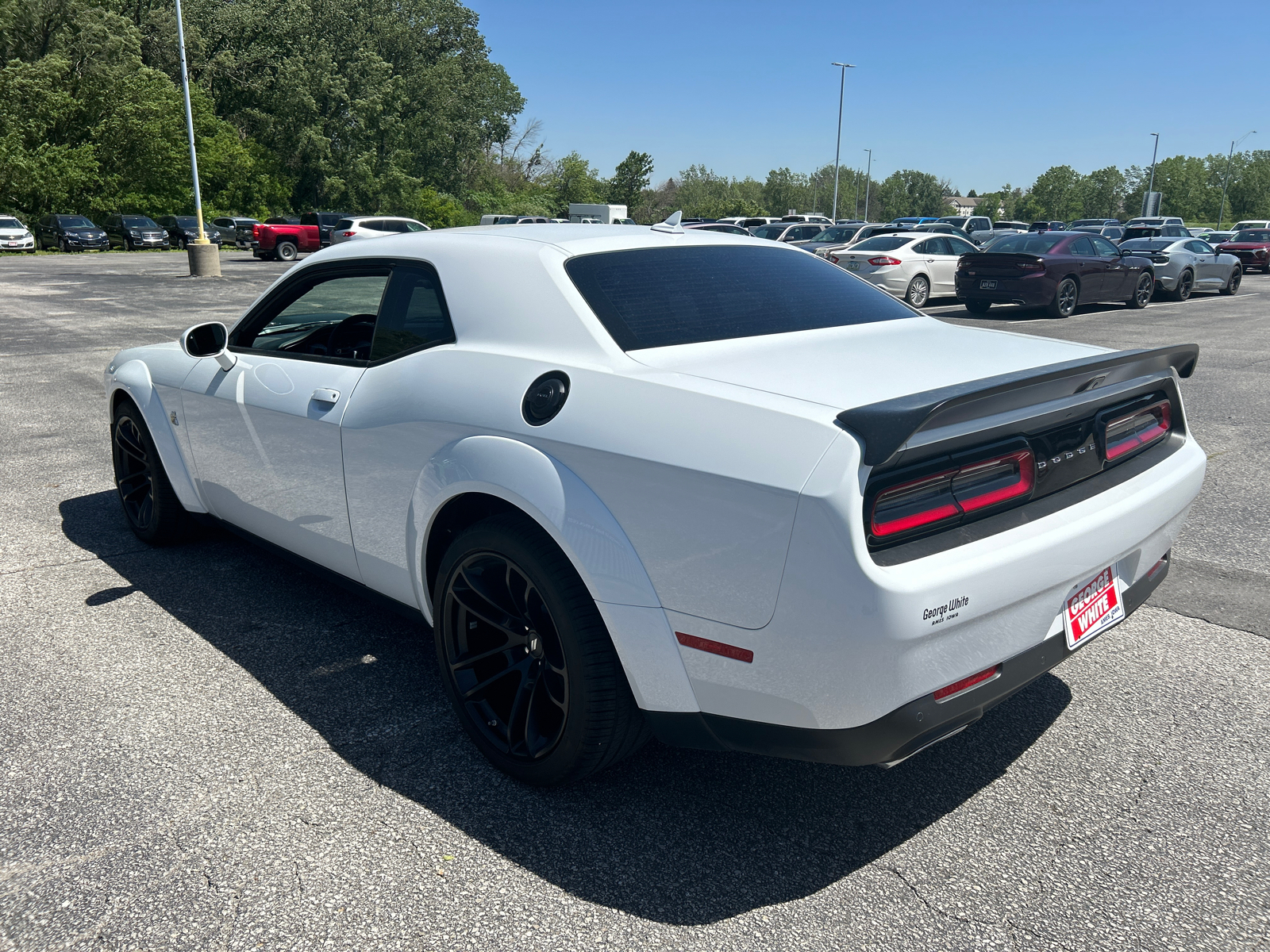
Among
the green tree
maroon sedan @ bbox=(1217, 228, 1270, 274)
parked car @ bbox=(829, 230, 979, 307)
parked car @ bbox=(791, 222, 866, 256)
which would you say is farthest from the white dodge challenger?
the green tree

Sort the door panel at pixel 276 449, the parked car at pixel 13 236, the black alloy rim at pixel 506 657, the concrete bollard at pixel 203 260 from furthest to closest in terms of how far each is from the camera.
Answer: the parked car at pixel 13 236, the concrete bollard at pixel 203 260, the door panel at pixel 276 449, the black alloy rim at pixel 506 657

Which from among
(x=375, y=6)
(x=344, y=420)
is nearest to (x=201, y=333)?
(x=344, y=420)

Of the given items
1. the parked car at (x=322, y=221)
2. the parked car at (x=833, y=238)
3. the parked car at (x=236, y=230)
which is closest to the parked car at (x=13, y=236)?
the parked car at (x=236, y=230)

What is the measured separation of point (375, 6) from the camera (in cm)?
5981

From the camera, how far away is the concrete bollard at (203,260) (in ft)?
88.8

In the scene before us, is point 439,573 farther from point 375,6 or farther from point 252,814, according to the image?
point 375,6

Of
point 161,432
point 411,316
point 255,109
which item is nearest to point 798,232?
point 161,432

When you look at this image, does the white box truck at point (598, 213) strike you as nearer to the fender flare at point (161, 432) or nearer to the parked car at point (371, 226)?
the parked car at point (371, 226)

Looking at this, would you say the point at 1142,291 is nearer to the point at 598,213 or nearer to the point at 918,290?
the point at 918,290

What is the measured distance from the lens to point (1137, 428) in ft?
10.2

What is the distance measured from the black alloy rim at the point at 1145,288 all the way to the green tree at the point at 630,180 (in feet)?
199

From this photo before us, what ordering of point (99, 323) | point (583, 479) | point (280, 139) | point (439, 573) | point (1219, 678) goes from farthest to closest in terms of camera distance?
1. point (280, 139)
2. point (99, 323)
3. point (1219, 678)
4. point (439, 573)
5. point (583, 479)

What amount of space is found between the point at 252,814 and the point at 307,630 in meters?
1.31

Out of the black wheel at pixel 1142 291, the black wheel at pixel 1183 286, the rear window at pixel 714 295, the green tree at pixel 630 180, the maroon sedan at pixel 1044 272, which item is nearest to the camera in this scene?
the rear window at pixel 714 295
